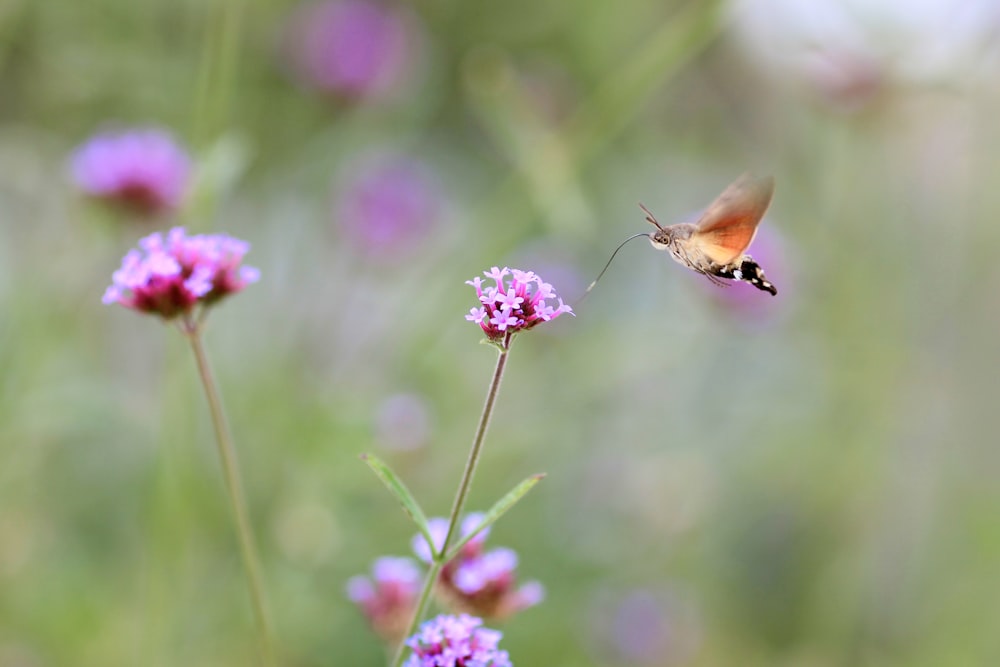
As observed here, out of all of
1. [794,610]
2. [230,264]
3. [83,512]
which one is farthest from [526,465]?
[230,264]

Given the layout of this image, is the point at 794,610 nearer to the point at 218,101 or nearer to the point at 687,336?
the point at 687,336

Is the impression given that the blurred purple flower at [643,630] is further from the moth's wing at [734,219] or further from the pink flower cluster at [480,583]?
the moth's wing at [734,219]

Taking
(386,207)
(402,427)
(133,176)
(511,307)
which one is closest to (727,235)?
(511,307)

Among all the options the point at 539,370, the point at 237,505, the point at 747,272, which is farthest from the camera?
the point at 539,370

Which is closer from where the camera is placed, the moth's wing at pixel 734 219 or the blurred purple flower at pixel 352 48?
the moth's wing at pixel 734 219

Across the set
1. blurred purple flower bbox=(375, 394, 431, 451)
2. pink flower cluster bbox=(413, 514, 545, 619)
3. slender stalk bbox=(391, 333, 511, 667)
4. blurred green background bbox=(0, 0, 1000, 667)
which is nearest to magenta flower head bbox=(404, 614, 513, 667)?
slender stalk bbox=(391, 333, 511, 667)

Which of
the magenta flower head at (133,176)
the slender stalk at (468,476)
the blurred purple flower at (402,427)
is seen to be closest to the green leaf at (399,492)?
the slender stalk at (468,476)

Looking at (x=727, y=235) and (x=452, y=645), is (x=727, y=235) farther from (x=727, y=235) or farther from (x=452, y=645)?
(x=452, y=645)
